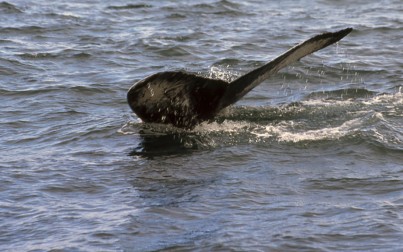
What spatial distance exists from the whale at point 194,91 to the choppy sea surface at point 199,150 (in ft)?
0.65

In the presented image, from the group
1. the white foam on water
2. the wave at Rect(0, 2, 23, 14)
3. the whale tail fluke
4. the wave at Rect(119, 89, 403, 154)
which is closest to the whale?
the whale tail fluke

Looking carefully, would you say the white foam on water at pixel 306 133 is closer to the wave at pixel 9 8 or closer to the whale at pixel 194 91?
the whale at pixel 194 91

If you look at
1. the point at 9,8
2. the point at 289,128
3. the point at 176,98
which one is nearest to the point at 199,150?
the point at 176,98

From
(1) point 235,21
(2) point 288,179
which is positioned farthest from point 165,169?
(1) point 235,21

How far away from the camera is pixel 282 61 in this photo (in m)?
11.1

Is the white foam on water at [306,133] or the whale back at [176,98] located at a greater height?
the whale back at [176,98]

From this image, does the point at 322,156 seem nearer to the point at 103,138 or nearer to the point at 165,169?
the point at 165,169

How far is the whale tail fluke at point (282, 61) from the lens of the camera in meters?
11.1

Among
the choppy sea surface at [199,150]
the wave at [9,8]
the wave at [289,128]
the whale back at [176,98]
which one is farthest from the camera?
the wave at [9,8]

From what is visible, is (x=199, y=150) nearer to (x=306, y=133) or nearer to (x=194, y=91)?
(x=194, y=91)

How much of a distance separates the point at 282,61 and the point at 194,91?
113cm

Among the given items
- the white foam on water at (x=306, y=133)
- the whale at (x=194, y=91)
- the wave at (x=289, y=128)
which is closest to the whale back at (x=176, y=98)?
the whale at (x=194, y=91)

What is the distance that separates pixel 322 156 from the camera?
1102 centimetres

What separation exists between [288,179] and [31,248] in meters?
3.02
